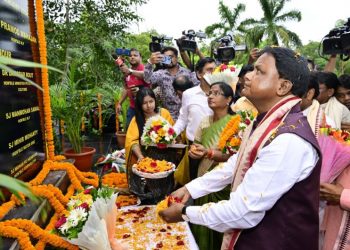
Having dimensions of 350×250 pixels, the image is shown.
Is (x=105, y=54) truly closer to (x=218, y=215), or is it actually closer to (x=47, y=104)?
(x=47, y=104)

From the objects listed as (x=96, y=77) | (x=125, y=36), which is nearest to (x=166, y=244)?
(x=96, y=77)

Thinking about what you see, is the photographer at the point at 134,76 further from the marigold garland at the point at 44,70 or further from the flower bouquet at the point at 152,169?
the marigold garland at the point at 44,70

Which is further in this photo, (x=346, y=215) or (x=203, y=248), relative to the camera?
(x=203, y=248)

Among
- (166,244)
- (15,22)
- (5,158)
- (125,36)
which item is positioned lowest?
(166,244)

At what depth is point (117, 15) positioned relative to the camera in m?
8.67

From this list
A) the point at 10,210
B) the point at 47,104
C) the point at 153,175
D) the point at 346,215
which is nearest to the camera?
the point at 10,210

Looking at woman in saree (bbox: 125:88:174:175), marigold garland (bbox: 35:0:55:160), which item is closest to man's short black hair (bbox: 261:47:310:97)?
marigold garland (bbox: 35:0:55:160)

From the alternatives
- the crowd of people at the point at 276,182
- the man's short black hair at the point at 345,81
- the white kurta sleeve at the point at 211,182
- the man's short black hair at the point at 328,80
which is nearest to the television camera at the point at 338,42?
the man's short black hair at the point at 345,81

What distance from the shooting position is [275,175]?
1429mm

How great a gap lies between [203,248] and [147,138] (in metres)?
1.49

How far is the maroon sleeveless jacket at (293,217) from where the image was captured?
1.51 metres

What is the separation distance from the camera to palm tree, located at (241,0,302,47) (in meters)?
23.4

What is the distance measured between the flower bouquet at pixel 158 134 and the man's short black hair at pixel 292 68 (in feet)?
7.87

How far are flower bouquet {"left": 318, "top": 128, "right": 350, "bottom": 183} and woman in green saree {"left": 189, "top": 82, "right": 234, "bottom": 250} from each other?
1.06 meters
